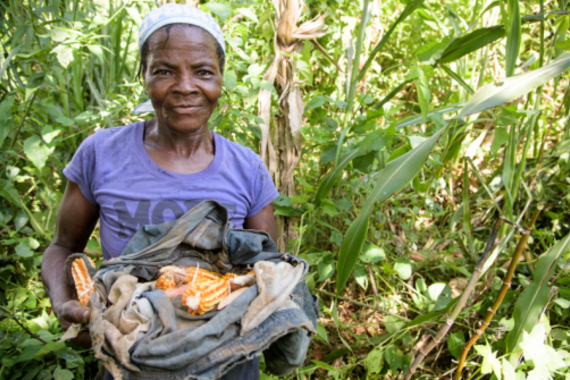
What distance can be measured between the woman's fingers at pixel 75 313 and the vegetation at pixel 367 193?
2.56ft

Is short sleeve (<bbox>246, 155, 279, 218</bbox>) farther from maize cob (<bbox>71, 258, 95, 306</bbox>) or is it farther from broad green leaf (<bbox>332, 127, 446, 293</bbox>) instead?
maize cob (<bbox>71, 258, 95, 306</bbox>)

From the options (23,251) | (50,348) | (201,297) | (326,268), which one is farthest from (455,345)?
(23,251)

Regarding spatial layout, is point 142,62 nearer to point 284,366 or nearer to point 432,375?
point 284,366

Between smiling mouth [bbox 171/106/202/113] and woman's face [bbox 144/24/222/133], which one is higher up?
woman's face [bbox 144/24/222/133]

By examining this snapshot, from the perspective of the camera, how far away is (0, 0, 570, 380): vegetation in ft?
4.95

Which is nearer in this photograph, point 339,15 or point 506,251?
point 506,251

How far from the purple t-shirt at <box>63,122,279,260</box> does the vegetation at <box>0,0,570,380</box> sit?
49 cm

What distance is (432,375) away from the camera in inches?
76.6

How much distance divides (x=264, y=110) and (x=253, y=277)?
1109 mm

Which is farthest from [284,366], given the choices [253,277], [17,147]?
[17,147]

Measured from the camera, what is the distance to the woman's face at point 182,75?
1.26 meters

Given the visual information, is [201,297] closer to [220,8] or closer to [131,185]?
[131,185]

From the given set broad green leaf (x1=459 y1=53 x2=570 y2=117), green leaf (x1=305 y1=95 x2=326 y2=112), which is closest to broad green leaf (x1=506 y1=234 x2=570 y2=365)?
broad green leaf (x1=459 y1=53 x2=570 y2=117)

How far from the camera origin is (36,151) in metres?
1.80
